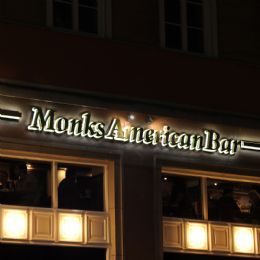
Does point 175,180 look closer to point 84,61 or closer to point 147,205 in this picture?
point 147,205

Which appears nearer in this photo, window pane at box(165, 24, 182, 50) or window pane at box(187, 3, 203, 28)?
window pane at box(165, 24, 182, 50)

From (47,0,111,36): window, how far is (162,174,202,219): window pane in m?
3.36

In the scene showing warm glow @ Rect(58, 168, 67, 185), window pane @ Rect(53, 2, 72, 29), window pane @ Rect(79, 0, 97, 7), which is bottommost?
warm glow @ Rect(58, 168, 67, 185)

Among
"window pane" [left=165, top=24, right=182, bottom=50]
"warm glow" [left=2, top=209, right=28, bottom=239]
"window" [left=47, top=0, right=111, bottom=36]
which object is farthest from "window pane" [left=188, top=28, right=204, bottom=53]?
"warm glow" [left=2, top=209, right=28, bottom=239]

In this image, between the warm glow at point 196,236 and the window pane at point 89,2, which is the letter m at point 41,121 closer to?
the window pane at point 89,2

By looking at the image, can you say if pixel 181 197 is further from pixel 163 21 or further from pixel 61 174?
pixel 163 21

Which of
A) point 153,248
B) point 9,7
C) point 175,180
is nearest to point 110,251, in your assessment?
point 153,248

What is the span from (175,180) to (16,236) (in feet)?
13.2

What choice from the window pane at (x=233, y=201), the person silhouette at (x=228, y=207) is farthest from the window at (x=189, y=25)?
the person silhouette at (x=228, y=207)

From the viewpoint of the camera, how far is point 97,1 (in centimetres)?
1898

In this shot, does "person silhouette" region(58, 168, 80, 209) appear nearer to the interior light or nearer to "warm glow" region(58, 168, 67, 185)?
"warm glow" region(58, 168, 67, 185)

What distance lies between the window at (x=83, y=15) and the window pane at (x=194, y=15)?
8.01 feet

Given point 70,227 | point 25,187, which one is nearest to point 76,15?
point 25,187

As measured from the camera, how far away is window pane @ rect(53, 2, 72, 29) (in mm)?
18375
